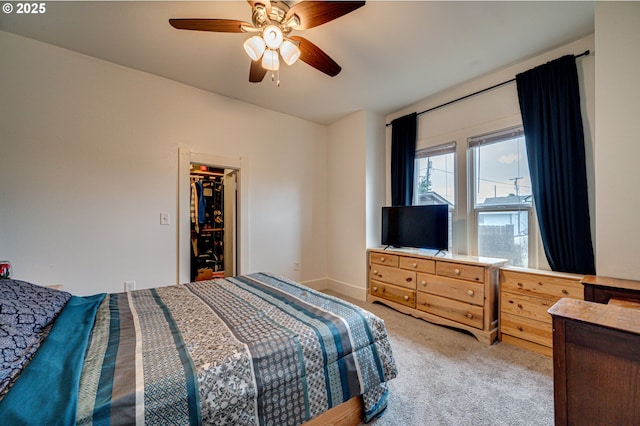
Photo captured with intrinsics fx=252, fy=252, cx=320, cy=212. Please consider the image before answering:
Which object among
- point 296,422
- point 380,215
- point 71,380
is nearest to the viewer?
point 71,380

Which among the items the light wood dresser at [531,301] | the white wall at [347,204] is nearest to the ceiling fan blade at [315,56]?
the white wall at [347,204]

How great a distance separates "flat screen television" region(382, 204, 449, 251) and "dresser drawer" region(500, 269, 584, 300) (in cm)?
65

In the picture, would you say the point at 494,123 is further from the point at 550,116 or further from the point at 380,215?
the point at 380,215

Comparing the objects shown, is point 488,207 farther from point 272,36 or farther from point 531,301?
point 272,36

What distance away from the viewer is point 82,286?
2.45 m

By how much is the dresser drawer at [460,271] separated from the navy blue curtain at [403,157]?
3.65 ft

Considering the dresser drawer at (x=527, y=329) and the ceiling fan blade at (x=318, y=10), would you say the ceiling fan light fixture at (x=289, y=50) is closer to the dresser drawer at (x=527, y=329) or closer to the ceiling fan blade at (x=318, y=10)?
the ceiling fan blade at (x=318, y=10)

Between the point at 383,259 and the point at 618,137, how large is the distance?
237cm

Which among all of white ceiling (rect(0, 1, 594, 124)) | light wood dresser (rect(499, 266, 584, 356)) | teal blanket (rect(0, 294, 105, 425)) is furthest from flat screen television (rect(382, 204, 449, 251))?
teal blanket (rect(0, 294, 105, 425))

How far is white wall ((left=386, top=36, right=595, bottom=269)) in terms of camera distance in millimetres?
2213

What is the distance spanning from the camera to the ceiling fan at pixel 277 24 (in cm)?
154

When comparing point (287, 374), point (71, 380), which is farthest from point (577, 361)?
point (71, 380)

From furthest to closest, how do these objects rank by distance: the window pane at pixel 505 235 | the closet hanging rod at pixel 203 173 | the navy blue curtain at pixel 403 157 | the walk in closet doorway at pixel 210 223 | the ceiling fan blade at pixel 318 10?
the closet hanging rod at pixel 203 173
the walk in closet doorway at pixel 210 223
the navy blue curtain at pixel 403 157
the window pane at pixel 505 235
the ceiling fan blade at pixel 318 10

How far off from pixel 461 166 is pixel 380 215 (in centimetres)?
128
